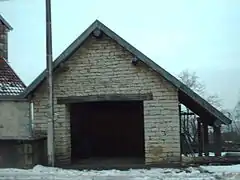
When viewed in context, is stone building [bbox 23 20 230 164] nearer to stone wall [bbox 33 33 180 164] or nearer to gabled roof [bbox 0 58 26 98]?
stone wall [bbox 33 33 180 164]

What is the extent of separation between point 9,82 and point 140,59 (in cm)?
887

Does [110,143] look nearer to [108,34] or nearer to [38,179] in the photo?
[108,34]

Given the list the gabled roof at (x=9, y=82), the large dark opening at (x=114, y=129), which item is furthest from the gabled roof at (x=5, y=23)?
the large dark opening at (x=114, y=129)

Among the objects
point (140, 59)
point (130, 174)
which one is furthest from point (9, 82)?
point (130, 174)

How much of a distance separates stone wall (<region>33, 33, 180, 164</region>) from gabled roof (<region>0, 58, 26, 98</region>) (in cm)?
464

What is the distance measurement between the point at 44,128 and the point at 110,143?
5.98m

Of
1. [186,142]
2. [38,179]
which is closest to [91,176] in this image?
[38,179]

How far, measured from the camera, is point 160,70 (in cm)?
1557

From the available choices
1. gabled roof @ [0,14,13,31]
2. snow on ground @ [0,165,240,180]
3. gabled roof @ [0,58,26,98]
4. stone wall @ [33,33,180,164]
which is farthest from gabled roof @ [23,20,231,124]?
gabled roof @ [0,14,13,31]

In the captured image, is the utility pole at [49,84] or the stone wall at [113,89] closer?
the stone wall at [113,89]

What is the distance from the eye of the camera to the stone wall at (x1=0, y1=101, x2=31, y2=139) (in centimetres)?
1717

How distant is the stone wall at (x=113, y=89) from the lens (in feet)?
51.9

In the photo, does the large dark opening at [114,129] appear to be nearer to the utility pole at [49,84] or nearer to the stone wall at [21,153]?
the stone wall at [21,153]

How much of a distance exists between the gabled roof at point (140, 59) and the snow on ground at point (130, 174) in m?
1.95
